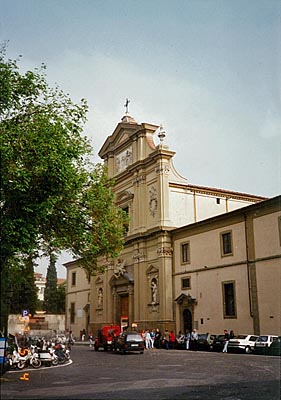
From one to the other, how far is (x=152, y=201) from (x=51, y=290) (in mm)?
18760

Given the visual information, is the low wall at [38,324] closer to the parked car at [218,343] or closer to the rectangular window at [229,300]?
the parked car at [218,343]

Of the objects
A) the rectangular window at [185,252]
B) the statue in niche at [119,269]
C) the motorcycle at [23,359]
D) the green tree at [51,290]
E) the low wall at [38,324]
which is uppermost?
the rectangular window at [185,252]

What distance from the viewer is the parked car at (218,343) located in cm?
1801

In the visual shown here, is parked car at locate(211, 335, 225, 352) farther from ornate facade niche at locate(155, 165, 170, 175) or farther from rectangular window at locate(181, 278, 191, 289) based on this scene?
ornate facade niche at locate(155, 165, 170, 175)

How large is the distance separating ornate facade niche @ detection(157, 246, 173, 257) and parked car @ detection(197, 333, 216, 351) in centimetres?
538

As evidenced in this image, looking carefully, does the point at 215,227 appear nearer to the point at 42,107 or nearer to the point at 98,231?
the point at 98,231

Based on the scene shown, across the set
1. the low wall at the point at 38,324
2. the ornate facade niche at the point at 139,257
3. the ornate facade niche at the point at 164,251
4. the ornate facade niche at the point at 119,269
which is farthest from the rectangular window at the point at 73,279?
the ornate facade niche at the point at 139,257

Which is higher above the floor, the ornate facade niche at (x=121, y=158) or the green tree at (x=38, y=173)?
the ornate facade niche at (x=121, y=158)

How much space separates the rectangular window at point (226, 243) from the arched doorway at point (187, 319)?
374 cm

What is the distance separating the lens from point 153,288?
24.7m

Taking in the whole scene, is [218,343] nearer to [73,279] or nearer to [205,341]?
[205,341]

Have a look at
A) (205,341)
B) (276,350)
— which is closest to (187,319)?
(205,341)

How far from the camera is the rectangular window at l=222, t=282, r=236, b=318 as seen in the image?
1961 cm

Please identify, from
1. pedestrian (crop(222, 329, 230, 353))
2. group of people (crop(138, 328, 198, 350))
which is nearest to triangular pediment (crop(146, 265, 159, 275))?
group of people (crop(138, 328, 198, 350))
